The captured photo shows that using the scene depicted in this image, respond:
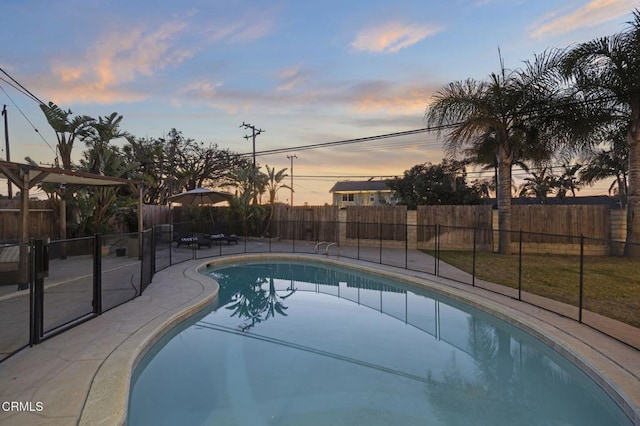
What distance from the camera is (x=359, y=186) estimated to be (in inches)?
1932

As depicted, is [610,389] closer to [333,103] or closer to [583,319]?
[583,319]

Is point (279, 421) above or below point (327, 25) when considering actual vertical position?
below

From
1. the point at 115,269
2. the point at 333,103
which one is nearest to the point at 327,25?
the point at 333,103

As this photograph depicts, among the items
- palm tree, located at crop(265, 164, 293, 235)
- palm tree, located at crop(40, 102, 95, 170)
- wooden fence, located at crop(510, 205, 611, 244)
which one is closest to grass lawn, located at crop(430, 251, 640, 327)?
wooden fence, located at crop(510, 205, 611, 244)

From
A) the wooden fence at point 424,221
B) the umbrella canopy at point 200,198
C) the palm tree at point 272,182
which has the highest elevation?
the palm tree at point 272,182

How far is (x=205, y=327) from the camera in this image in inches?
254

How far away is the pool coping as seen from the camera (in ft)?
10.8

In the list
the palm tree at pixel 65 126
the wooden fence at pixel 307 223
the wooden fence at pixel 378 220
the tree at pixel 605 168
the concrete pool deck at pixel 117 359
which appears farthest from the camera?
the tree at pixel 605 168

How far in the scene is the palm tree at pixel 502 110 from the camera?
13.0 m

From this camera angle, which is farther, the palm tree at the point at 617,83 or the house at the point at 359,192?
the house at the point at 359,192

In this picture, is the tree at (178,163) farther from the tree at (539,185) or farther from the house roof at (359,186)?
the tree at (539,185)

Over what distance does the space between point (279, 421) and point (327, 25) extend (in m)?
12.1

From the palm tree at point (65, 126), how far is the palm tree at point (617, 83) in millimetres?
17131

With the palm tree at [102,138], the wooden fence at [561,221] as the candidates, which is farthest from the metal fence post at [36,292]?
the wooden fence at [561,221]
